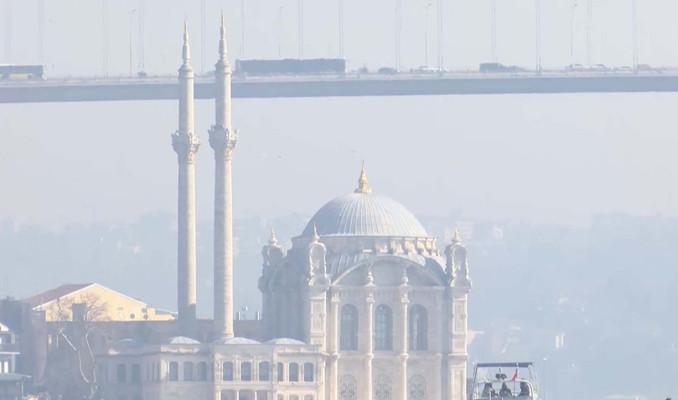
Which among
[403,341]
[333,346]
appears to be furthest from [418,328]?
[333,346]

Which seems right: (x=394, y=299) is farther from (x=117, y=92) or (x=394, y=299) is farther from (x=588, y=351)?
(x=588, y=351)

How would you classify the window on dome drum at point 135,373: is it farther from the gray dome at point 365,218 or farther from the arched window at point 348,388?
the gray dome at point 365,218

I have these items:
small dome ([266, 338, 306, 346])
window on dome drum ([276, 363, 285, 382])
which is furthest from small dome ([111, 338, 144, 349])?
window on dome drum ([276, 363, 285, 382])

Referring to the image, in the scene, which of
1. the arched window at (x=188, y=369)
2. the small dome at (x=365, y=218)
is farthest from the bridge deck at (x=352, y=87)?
the arched window at (x=188, y=369)

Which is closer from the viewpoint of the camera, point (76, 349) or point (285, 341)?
point (285, 341)

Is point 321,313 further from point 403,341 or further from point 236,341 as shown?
point 236,341

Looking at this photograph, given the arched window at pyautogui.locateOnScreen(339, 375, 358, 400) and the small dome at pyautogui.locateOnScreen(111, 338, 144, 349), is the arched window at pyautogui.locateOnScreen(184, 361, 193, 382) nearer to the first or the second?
the small dome at pyautogui.locateOnScreen(111, 338, 144, 349)
